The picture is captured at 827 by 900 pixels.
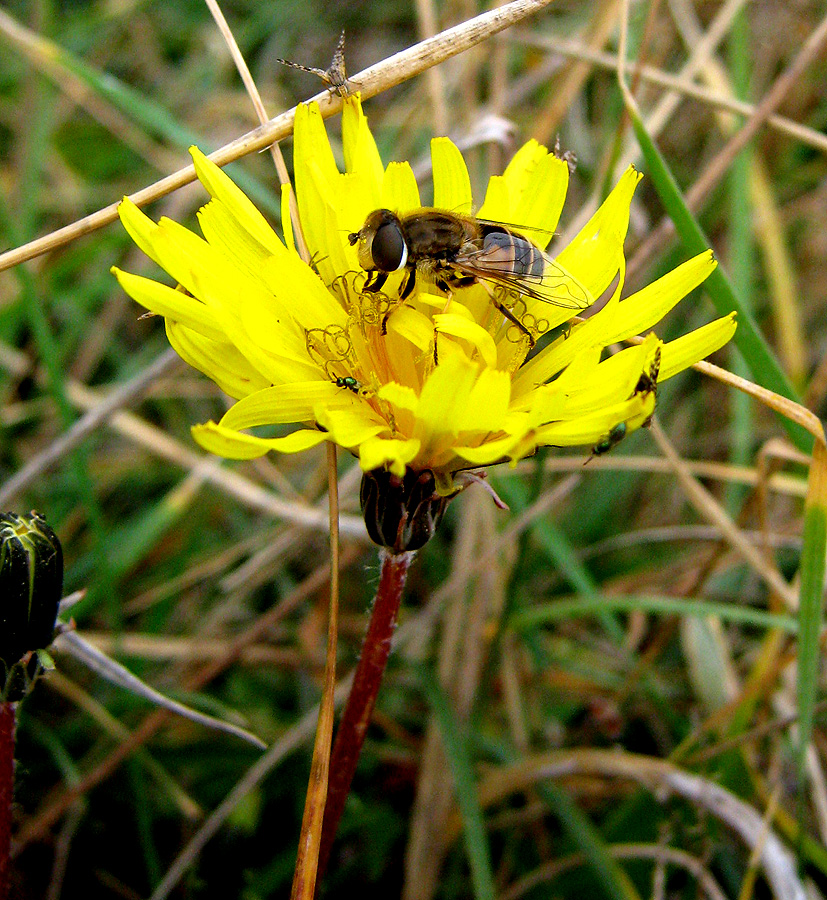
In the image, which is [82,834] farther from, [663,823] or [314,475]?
[663,823]

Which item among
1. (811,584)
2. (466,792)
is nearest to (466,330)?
(811,584)

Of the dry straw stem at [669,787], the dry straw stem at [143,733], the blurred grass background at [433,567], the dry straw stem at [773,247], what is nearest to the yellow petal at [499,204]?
the blurred grass background at [433,567]

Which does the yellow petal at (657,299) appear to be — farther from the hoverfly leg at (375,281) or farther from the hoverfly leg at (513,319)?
the hoverfly leg at (375,281)

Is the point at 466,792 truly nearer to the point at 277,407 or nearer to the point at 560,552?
the point at 560,552

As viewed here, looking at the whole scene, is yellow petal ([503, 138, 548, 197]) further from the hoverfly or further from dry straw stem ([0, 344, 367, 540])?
dry straw stem ([0, 344, 367, 540])

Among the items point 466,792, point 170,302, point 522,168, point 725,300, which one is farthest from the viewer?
point 466,792

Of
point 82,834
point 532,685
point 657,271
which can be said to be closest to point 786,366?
point 657,271

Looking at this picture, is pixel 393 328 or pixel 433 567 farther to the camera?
pixel 433 567
